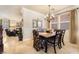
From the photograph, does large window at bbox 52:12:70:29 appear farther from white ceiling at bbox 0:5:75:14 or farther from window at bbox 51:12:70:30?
white ceiling at bbox 0:5:75:14

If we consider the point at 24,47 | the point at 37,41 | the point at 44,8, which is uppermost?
the point at 44,8

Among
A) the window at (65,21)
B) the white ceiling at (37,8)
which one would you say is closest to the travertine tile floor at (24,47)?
the window at (65,21)

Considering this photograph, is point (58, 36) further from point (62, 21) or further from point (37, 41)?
point (37, 41)

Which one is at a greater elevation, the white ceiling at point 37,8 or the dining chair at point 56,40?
the white ceiling at point 37,8

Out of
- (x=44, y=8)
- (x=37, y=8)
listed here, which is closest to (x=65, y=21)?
(x=44, y=8)

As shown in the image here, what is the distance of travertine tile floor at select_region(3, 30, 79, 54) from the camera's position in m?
2.12

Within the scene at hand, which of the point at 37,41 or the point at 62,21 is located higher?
the point at 62,21

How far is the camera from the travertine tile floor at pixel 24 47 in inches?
83.6

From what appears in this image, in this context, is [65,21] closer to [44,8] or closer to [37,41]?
[44,8]

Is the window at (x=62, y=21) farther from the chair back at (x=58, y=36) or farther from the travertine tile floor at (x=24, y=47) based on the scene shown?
the travertine tile floor at (x=24, y=47)

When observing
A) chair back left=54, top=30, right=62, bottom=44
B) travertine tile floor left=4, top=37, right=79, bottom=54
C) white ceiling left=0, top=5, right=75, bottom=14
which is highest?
white ceiling left=0, top=5, right=75, bottom=14

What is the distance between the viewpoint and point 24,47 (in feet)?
7.11

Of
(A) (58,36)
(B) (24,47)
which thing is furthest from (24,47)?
(A) (58,36)

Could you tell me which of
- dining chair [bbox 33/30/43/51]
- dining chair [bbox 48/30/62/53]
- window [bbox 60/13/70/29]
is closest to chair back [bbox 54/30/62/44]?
dining chair [bbox 48/30/62/53]
